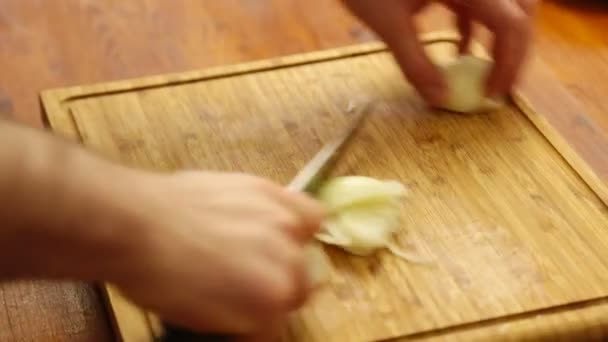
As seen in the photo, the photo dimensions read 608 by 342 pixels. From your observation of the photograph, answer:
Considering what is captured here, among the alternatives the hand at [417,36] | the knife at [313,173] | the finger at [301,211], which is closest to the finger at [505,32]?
the hand at [417,36]

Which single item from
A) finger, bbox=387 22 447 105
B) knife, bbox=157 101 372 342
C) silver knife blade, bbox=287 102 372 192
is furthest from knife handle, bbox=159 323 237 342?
finger, bbox=387 22 447 105

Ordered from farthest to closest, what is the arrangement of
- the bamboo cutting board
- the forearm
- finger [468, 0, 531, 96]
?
finger [468, 0, 531, 96] < the bamboo cutting board < the forearm

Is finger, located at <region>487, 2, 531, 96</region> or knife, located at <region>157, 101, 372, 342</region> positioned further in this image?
finger, located at <region>487, 2, 531, 96</region>

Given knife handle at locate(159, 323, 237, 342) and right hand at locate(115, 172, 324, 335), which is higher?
right hand at locate(115, 172, 324, 335)

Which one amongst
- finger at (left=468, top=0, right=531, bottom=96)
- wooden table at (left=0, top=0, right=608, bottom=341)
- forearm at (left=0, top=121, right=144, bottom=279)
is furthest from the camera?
wooden table at (left=0, top=0, right=608, bottom=341)

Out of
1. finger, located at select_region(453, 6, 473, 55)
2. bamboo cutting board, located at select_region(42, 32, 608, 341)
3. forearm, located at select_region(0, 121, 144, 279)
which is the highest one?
forearm, located at select_region(0, 121, 144, 279)

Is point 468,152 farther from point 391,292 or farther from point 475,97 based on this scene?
point 391,292

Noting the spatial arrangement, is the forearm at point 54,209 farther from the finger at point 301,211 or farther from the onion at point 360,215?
the onion at point 360,215

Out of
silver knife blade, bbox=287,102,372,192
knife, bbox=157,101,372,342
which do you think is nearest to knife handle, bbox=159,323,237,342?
knife, bbox=157,101,372,342

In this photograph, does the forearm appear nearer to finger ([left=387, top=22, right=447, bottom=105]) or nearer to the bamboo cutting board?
the bamboo cutting board
